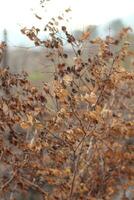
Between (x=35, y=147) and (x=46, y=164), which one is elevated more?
(x=35, y=147)

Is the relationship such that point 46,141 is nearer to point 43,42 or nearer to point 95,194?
point 43,42

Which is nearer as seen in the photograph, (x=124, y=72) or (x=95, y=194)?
(x=124, y=72)

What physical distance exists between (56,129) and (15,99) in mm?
573

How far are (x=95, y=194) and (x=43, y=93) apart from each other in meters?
2.50

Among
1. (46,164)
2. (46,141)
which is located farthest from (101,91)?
(46,164)

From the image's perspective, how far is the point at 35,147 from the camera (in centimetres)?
511

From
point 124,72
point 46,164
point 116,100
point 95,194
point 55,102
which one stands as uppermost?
point 124,72

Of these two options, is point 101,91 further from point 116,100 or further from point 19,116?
point 116,100

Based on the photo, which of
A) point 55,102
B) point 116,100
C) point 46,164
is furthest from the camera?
point 116,100

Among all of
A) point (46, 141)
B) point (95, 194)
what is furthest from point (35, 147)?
point (95, 194)

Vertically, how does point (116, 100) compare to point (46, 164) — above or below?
above

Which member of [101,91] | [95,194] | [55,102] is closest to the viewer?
[101,91]

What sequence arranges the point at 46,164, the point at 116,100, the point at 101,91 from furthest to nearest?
the point at 116,100 → the point at 46,164 → the point at 101,91

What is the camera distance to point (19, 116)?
511 centimetres
